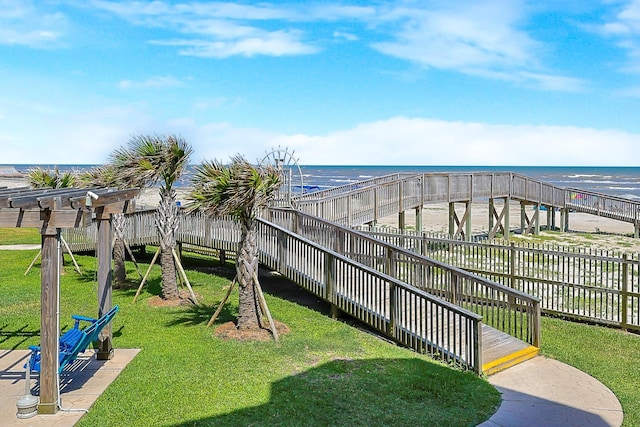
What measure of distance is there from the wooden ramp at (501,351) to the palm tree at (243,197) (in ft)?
12.2

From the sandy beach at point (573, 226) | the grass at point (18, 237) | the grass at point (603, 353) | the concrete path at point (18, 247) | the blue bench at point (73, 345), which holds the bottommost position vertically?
the sandy beach at point (573, 226)

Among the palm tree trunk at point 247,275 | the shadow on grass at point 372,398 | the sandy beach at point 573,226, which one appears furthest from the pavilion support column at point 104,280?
the sandy beach at point 573,226

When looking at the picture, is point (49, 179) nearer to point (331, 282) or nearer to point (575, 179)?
point (331, 282)

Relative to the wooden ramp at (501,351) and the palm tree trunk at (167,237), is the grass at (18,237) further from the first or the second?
the wooden ramp at (501,351)

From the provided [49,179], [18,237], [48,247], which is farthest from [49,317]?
[18,237]

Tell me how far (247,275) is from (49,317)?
3.45m

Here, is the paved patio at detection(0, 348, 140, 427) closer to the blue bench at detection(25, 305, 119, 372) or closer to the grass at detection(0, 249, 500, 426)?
the grass at detection(0, 249, 500, 426)

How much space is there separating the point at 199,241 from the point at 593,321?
31.0ft

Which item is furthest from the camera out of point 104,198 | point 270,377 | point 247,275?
point 247,275

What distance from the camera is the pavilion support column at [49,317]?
19.7 ft

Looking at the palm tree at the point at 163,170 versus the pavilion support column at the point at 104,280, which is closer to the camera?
the pavilion support column at the point at 104,280

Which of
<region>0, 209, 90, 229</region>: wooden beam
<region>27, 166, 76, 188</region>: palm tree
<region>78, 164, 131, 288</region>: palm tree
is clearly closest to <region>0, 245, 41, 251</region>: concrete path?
<region>27, 166, 76, 188</region>: palm tree

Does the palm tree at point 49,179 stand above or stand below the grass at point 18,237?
above

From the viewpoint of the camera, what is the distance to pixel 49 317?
238 inches
